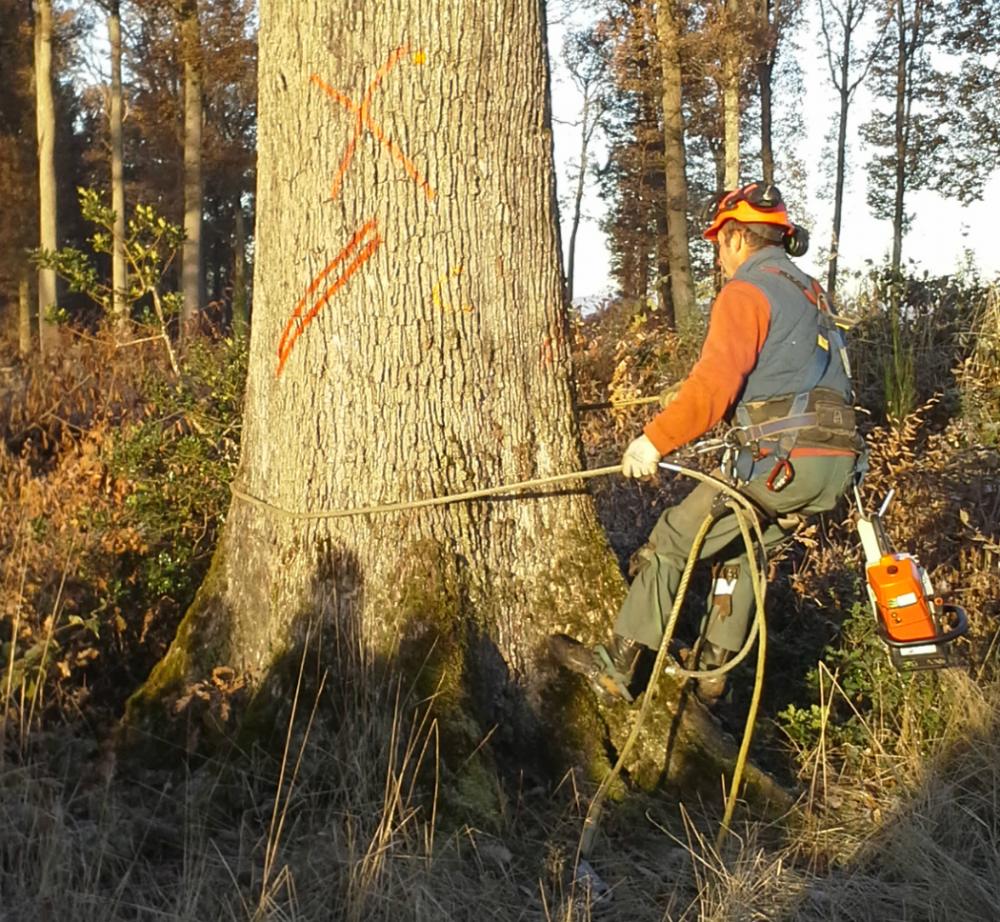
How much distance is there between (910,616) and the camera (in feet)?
13.8

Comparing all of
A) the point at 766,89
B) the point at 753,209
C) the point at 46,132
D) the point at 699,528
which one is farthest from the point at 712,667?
the point at 766,89

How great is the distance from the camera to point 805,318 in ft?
14.2

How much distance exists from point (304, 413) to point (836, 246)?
20.3ft

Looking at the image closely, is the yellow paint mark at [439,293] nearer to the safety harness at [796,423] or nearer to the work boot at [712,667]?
the safety harness at [796,423]

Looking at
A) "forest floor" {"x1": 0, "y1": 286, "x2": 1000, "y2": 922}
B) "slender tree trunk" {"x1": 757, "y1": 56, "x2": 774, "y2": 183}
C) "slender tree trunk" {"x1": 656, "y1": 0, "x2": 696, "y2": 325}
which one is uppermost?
"slender tree trunk" {"x1": 757, "y1": 56, "x2": 774, "y2": 183}

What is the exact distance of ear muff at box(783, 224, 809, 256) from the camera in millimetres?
4570

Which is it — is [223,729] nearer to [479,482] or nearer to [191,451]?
[479,482]

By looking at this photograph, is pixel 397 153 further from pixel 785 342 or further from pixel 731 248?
pixel 785 342

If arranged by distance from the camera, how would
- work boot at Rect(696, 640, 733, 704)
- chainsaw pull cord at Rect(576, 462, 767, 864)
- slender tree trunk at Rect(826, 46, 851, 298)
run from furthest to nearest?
slender tree trunk at Rect(826, 46, 851, 298), work boot at Rect(696, 640, 733, 704), chainsaw pull cord at Rect(576, 462, 767, 864)

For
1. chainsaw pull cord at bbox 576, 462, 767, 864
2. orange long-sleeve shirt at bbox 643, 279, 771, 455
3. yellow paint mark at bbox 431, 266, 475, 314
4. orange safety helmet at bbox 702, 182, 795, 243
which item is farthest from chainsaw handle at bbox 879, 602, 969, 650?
yellow paint mark at bbox 431, 266, 475, 314

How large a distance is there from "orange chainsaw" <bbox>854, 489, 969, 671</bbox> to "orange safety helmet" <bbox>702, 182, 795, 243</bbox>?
129 centimetres

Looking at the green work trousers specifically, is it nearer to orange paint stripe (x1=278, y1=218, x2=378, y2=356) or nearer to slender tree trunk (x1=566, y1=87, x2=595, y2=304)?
orange paint stripe (x1=278, y1=218, x2=378, y2=356)

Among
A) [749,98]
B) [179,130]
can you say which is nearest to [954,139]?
[749,98]

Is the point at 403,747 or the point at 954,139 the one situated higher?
the point at 954,139
